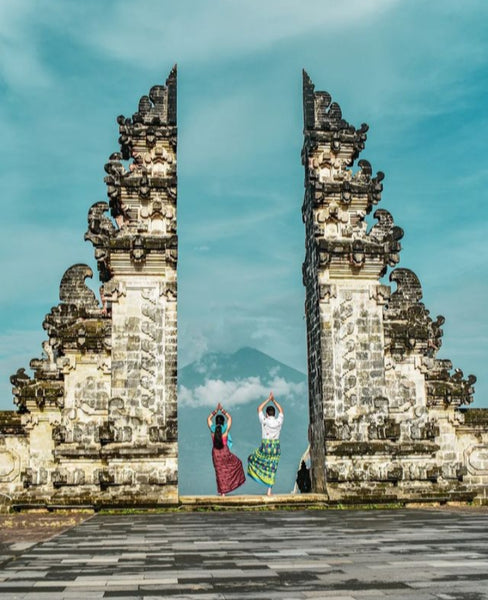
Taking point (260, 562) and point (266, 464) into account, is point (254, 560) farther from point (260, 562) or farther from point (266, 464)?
point (266, 464)

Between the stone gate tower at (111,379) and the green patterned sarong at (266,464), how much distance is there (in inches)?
99.3

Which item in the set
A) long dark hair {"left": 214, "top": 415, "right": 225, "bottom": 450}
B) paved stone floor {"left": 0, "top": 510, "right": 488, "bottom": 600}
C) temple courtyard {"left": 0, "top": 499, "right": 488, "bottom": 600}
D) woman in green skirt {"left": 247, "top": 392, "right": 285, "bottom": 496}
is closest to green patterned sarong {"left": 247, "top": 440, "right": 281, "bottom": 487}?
woman in green skirt {"left": 247, "top": 392, "right": 285, "bottom": 496}

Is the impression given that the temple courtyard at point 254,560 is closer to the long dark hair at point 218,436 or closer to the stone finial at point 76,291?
the long dark hair at point 218,436

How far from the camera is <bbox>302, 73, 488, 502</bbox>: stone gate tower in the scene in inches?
702

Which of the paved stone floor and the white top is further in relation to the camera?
the white top

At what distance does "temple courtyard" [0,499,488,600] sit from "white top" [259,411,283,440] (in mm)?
5640

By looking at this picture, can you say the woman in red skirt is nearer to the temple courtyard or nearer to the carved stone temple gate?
the carved stone temple gate

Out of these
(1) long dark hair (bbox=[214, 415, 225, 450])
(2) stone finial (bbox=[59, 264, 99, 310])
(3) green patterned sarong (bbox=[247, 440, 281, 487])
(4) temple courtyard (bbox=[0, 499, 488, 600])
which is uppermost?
(2) stone finial (bbox=[59, 264, 99, 310])

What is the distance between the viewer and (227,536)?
10141mm

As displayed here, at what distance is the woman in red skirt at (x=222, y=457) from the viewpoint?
18.4m

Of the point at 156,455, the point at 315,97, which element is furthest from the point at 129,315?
the point at 315,97

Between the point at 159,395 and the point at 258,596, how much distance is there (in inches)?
485

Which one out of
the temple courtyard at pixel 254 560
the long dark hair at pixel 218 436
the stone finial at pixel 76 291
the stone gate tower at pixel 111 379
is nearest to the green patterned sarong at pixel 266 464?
the long dark hair at pixel 218 436

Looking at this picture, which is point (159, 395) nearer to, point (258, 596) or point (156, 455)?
point (156, 455)
